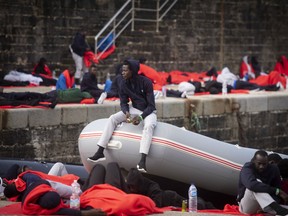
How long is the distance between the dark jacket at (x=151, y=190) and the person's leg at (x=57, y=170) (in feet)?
4.98

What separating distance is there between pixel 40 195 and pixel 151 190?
1636 millimetres

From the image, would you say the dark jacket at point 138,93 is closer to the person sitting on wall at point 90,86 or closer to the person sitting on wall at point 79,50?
the person sitting on wall at point 90,86

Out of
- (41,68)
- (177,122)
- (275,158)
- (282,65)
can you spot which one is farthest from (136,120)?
(282,65)

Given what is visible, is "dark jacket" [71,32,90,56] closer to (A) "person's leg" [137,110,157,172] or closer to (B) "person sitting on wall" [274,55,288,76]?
(B) "person sitting on wall" [274,55,288,76]

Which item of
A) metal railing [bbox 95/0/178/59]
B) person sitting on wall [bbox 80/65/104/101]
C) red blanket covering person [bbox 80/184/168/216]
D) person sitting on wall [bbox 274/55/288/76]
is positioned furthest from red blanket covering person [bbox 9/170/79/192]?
person sitting on wall [bbox 274/55/288/76]

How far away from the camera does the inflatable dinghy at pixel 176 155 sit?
11148mm

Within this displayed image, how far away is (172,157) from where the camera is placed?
Result: 11.2 meters

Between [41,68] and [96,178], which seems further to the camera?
[41,68]

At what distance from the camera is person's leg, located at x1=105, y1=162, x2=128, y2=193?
9.94 metres

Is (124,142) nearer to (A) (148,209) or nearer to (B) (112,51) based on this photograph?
(A) (148,209)

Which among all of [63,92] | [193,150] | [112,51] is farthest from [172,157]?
[112,51]

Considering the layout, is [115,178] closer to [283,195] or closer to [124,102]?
[124,102]

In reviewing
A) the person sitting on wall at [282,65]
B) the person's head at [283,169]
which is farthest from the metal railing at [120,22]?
the person's head at [283,169]

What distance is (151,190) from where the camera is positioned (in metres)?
10.3
